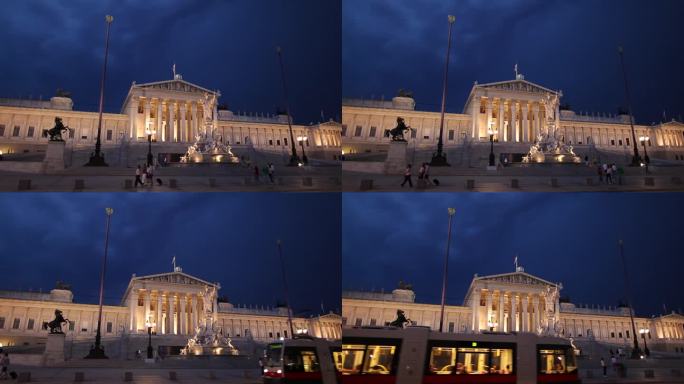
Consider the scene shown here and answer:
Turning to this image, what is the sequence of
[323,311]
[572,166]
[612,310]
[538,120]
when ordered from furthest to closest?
[612,310]
[538,120]
[572,166]
[323,311]

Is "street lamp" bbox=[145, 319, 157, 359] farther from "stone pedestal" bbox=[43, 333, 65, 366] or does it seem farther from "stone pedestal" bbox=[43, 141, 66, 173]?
"stone pedestal" bbox=[43, 141, 66, 173]

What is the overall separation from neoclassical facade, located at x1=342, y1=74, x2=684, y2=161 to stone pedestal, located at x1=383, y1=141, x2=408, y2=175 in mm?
1115

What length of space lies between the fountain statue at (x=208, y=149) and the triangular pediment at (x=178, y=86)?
1.85 metres

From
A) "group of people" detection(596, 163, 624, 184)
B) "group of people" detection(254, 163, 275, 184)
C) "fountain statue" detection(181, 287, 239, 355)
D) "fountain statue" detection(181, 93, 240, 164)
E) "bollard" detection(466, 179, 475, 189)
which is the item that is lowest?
"fountain statue" detection(181, 287, 239, 355)

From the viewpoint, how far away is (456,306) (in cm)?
3525

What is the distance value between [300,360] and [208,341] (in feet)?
48.1

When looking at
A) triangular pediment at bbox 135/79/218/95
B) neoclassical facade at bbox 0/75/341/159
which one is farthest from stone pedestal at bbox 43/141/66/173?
triangular pediment at bbox 135/79/218/95

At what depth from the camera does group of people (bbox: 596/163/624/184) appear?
71.7ft

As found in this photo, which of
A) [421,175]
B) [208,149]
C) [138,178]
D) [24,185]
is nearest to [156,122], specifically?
[208,149]

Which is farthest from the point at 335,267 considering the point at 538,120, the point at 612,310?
the point at 612,310

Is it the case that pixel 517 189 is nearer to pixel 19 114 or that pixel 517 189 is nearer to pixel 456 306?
pixel 456 306

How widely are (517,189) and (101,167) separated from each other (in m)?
12.5

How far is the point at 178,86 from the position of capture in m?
30.5

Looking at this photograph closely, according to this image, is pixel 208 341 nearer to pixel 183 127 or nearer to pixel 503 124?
pixel 183 127
